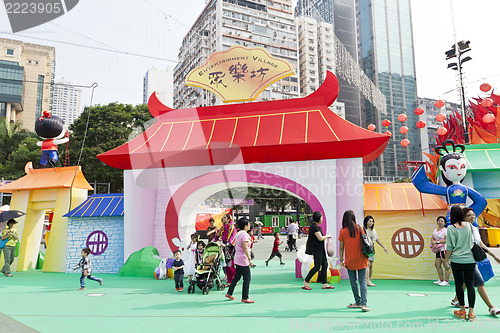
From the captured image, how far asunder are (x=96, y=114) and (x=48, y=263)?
17.5 metres

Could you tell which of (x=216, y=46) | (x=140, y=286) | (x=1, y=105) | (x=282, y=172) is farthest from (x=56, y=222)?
(x=1, y=105)

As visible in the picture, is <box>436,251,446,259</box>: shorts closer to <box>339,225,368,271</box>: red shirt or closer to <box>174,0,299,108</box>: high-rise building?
<box>339,225,368,271</box>: red shirt

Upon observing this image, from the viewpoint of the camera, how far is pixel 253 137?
8414mm

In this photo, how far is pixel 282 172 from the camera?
8258mm

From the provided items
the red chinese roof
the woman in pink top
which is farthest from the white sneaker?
the red chinese roof

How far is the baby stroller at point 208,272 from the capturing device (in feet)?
21.5

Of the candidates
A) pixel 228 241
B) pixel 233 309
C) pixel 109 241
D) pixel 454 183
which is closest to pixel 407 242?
pixel 454 183

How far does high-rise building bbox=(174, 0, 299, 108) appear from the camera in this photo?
163ft

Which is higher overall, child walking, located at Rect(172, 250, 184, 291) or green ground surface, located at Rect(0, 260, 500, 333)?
child walking, located at Rect(172, 250, 184, 291)

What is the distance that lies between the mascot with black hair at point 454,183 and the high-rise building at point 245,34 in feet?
136

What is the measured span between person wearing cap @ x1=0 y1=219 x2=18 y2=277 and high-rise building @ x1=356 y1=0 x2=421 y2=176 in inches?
2490

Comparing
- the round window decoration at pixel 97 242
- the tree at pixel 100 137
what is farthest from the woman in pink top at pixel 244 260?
the tree at pixel 100 137

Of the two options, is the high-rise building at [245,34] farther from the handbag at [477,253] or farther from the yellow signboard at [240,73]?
the handbag at [477,253]

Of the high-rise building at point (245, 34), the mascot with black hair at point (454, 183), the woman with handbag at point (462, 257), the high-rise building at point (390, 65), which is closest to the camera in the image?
the woman with handbag at point (462, 257)
